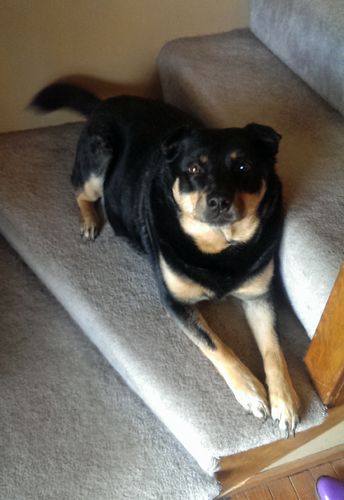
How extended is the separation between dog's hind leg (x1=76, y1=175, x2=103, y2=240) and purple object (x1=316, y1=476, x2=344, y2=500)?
90cm

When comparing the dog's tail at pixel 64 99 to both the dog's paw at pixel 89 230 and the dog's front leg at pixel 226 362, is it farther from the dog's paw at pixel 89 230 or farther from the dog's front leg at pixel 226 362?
the dog's front leg at pixel 226 362

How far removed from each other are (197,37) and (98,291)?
100cm

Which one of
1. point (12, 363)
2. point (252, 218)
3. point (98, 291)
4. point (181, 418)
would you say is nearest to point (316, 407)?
point (181, 418)

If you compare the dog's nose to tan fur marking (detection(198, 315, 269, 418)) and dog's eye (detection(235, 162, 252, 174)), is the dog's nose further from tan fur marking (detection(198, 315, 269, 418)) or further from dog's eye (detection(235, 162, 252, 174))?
tan fur marking (detection(198, 315, 269, 418))

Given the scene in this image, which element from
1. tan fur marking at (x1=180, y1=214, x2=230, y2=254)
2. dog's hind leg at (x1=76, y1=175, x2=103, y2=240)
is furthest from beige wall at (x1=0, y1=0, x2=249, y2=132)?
tan fur marking at (x1=180, y1=214, x2=230, y2=254)

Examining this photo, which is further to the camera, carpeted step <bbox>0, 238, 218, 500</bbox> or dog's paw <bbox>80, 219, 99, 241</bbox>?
dog's paw <bbox>80, 219, 99, 241</bbox>

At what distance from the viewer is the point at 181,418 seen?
45.6 inches

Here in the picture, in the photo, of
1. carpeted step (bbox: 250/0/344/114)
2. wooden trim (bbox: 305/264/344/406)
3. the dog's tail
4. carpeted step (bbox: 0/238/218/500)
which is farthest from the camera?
the dog's tail

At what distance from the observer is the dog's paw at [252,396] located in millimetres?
1134

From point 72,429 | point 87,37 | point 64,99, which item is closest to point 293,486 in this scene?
point 72,429

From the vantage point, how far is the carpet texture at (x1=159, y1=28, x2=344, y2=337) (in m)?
1.22

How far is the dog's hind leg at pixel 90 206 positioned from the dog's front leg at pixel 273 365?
512 mm

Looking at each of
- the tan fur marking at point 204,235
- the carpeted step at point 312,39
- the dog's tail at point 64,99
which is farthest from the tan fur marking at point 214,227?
the dog's tail at point 64,99

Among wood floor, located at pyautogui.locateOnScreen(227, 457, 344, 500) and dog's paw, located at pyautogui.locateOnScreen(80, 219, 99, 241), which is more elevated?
dog's paw, located at pyautogui.locateOnScreen(80, 219, 99, 241)
